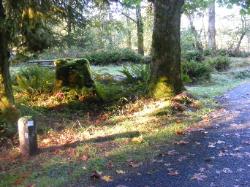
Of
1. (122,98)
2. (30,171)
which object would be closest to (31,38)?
(122,98)

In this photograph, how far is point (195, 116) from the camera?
30.5ft

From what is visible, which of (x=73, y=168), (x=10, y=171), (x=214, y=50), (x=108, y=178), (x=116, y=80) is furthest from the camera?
(x=214, y=50)

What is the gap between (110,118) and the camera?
1033cm

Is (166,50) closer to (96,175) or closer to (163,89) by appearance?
(163,89)

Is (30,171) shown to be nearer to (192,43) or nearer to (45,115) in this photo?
(45,115)

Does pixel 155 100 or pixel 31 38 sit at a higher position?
pixel 31 38

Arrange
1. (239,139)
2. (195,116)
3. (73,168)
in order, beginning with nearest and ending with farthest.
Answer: (73,168)
(239,139)
(195,116)

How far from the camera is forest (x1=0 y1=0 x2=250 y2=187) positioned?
6.12m

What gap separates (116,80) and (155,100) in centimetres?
461

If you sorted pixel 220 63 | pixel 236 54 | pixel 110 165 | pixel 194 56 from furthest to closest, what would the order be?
pixel 236 54 → pixel 194 56 → pixel 220 63 → pixel 110 165

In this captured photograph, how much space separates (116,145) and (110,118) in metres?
2.98

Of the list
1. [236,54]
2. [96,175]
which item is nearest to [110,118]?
[96,175]

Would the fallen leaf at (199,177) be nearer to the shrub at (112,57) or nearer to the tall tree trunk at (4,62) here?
the tall tree trunk at (4,62)

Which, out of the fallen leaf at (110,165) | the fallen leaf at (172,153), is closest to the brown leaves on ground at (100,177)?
the fallen leaf at (110,165)
